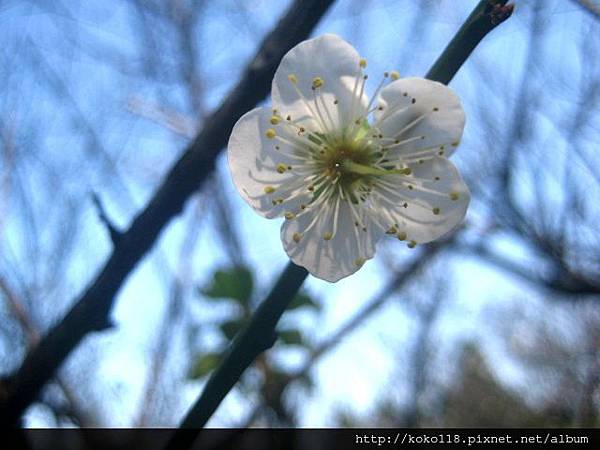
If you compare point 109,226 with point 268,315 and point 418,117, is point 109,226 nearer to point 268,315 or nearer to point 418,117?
point 268,315

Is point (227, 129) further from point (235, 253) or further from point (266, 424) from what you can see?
point (235, 253)

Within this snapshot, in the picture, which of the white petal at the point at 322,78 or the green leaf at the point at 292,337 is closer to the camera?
the white petal at the point at 322,78

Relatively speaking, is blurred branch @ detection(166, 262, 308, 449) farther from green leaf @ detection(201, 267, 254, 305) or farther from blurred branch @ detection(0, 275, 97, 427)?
blurred branch @ detection(0, 275, 97, 427)

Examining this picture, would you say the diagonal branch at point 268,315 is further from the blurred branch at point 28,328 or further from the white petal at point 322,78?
the blurred branch at point 28,328

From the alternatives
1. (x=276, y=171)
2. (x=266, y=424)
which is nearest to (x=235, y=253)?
(x=266, y=424)

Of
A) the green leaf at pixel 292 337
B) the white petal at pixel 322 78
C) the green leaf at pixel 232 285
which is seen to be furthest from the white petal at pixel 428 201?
the green leaf at pixel 232 285

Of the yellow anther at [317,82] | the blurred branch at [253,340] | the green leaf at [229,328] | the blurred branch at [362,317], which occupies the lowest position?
the blurred branch at [362,317]
